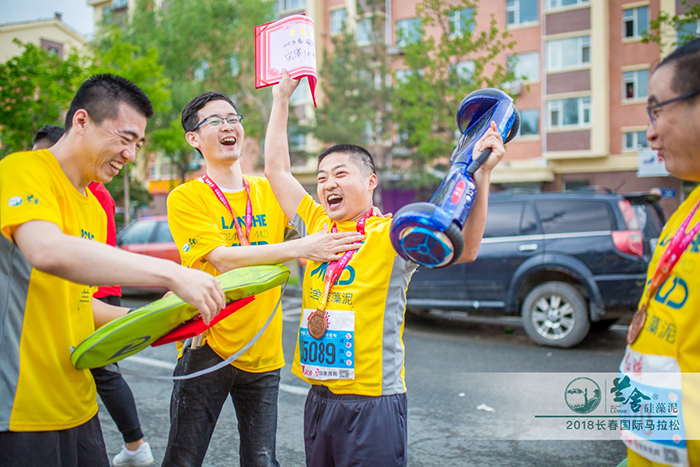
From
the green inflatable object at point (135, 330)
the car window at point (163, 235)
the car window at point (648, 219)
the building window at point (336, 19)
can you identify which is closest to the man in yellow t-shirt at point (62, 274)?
the green inflatable object at point (135, 330)

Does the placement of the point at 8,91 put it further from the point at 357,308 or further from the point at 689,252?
the point at 689,252

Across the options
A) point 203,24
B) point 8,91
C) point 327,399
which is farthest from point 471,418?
point 203,24

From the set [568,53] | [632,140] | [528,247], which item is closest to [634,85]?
[632,140]

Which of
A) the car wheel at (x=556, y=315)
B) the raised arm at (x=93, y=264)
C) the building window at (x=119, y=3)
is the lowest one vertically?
the car wheel at (x=556, y=315)

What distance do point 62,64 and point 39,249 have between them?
37.6ft

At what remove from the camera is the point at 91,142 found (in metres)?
1.97

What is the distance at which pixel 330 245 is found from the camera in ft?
7.39

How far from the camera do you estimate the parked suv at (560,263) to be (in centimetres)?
658

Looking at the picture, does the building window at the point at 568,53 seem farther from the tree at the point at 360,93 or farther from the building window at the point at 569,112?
the tree at the point at 360,93

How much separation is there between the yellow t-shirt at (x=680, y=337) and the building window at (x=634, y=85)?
2555cm

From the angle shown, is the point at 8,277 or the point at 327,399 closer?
the point at 8,277

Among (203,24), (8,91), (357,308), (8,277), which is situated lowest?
(357,308)

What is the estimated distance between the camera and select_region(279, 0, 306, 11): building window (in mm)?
33188

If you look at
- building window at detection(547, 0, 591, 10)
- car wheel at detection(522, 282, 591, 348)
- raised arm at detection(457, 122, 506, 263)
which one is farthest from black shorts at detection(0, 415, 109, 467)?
building window at detection(547, 0, 591, 10)
